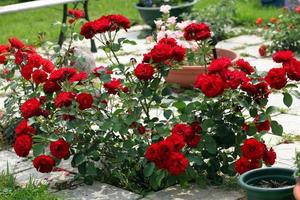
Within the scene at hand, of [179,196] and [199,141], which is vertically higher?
[199,141]

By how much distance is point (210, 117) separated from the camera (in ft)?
14.1

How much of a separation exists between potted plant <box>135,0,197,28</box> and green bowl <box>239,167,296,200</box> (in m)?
5.23

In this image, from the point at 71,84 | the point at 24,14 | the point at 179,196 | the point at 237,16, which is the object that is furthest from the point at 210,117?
the point at 24,14

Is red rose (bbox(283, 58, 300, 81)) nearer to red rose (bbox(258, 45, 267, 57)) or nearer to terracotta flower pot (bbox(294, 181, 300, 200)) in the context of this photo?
terracotta flower pot (bbox(294, 181, 300, 200))

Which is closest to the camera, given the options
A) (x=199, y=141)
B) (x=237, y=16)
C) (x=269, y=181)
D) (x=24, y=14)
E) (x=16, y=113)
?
(x=269, y=181)

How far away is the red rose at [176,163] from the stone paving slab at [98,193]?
41cm

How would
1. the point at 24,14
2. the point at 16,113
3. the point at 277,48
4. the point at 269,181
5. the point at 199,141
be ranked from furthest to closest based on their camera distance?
1. the point at 24,14
2. the point at 277,48
3. the point at 16,113
4. the point at 199,141
5. the point at 269,181

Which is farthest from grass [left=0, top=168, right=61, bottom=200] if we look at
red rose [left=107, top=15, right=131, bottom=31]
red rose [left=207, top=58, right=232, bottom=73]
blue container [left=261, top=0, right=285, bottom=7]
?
blue container [left=261, top=0, right=285, bottom=7]

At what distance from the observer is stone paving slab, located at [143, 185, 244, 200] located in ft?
13.8

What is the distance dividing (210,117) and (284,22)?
3885 millimetres

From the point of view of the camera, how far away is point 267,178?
3.96 meters

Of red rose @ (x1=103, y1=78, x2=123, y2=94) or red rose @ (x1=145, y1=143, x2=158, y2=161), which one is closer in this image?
red rose @ (x1=145, y1=143, x2=158, y2=161)

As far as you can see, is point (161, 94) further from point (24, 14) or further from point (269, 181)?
point (24, 14)

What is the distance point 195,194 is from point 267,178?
481 millimetres
